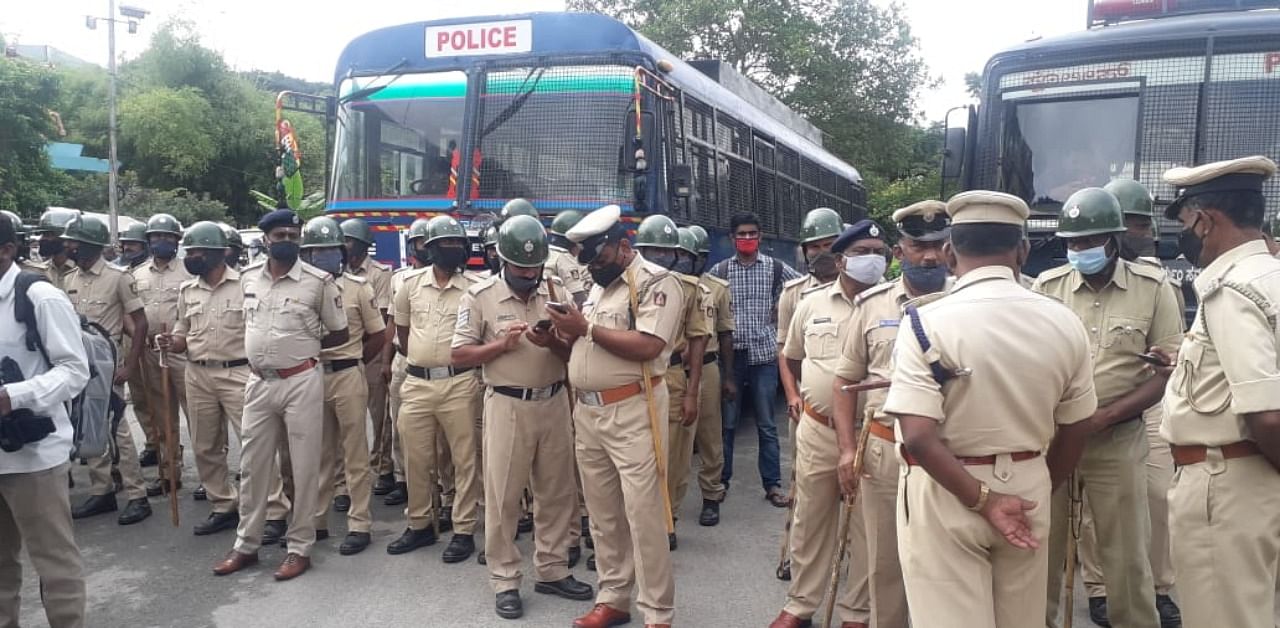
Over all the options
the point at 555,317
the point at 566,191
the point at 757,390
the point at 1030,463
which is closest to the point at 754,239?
the point at 757,390

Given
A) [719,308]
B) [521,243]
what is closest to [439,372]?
[521,243]

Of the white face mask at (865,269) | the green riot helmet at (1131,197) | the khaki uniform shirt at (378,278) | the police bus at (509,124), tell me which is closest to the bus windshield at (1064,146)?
the green riot helmet at (1131,197)

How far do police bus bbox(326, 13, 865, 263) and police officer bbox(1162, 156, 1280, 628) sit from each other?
4.43 m

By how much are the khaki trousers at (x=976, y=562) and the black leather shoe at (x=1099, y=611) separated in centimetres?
208

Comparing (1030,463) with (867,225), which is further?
(867,225)

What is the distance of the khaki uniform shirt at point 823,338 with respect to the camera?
13.1 ft

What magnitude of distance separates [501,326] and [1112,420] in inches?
109

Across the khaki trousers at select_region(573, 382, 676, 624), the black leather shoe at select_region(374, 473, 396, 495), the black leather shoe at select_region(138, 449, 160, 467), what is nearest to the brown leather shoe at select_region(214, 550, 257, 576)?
the black leather shoe at select_region(374, 473, 396, 495)

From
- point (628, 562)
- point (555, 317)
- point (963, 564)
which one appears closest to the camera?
point (963, 564)

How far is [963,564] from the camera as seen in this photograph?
246 cm

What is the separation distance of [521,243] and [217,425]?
9.01ft

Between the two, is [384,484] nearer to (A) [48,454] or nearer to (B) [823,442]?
(A) [48,454]

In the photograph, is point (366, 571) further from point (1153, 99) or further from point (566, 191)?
point (1153, 99)

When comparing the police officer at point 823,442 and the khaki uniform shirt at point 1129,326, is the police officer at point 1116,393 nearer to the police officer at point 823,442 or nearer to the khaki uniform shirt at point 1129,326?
the khaki uniform shirt at point 1129,326
